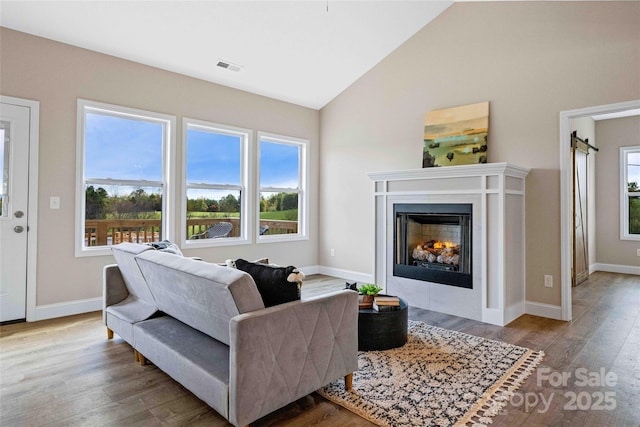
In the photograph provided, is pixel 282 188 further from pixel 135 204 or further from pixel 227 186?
pixel 135 204

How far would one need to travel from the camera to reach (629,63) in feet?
11.0

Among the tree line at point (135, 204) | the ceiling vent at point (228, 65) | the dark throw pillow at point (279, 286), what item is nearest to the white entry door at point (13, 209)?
the tree line at point (135, 204)

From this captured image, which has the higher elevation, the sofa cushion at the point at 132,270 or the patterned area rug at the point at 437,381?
the sofa cushion at the point at 132,270

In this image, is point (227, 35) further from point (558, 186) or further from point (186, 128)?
point (558, 186)

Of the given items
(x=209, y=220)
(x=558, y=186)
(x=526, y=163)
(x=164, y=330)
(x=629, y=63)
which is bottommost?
(x=164, y=330)

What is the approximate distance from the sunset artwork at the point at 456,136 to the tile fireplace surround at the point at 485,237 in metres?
0.58

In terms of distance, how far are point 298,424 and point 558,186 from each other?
3429mm

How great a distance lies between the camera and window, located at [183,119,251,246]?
484cm

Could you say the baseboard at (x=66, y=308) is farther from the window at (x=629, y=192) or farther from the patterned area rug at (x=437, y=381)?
the window at (x=629, y=192)

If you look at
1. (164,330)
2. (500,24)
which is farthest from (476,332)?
(500,24)

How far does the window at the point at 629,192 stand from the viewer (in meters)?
6.35

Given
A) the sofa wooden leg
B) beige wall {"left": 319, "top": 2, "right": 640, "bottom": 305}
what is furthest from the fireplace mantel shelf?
the sofa wooden leg

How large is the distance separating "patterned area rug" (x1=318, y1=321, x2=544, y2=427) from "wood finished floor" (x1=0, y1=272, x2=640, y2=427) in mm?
96

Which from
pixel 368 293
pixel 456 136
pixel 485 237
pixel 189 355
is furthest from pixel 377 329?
pixel 456 136
